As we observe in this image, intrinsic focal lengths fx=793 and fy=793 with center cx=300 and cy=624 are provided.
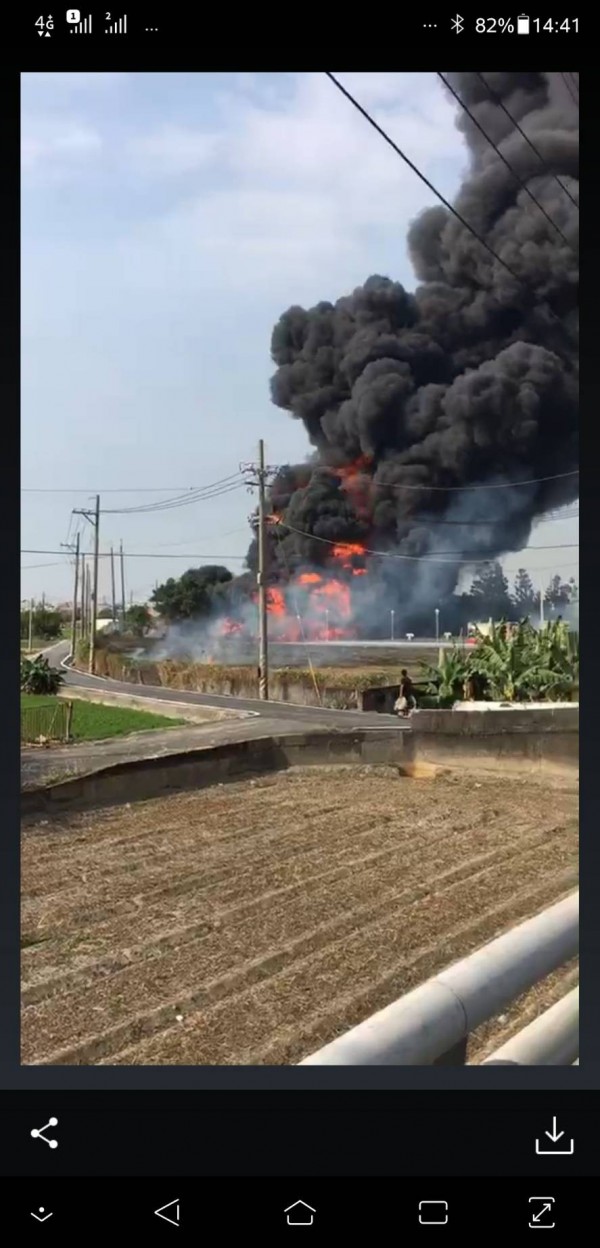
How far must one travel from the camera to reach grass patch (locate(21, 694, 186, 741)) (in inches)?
83.0

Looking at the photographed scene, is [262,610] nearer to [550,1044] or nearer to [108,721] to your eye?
[108,721]

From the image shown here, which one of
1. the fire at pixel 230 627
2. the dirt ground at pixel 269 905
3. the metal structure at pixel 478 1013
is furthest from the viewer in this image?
the fire at pixel 230 627

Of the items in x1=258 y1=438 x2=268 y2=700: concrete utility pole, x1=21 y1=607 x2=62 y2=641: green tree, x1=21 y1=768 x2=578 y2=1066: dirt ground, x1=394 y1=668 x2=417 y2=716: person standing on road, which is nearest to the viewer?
x1=21 y1=607 x2=62 y2=641: green tree

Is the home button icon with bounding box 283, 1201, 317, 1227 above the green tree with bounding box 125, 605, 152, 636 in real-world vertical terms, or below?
below

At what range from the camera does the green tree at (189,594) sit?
1.62 meters

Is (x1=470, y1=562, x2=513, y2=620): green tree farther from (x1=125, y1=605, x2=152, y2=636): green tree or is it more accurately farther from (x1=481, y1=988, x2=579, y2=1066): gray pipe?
(x1=481, y1=988, x2=579, y2=1066): gray pipe

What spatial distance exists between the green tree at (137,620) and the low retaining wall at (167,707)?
0.33m

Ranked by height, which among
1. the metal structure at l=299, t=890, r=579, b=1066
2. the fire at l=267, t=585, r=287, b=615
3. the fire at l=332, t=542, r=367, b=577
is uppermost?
the fire at l=332, t=542, r=367, b=577

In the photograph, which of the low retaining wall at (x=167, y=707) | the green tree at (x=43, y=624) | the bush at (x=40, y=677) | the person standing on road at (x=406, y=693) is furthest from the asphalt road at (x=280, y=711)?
the green tree at (x=43, y=624)
